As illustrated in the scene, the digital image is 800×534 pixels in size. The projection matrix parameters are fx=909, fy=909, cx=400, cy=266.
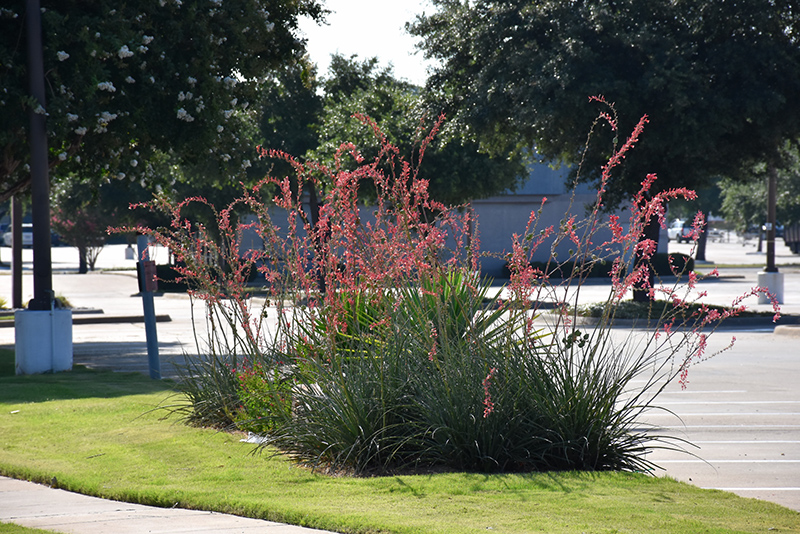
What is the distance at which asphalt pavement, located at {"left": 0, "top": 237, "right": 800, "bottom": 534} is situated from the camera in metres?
5.16

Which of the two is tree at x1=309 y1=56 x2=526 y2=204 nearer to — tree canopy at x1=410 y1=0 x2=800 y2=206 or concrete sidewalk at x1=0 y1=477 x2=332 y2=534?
tree canopy at x1=410 y1=0 x2=800 y2=206

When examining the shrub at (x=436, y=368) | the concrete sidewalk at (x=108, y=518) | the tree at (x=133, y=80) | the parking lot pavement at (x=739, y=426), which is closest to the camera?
the concrete sidewalk at (x=108, y=518)

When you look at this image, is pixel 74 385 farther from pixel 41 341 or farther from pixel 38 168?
pixel 38 168

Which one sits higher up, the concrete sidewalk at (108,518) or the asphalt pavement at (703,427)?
the concrete sidewalk at (108,518)

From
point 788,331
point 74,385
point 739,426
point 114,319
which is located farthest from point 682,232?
point 114,319

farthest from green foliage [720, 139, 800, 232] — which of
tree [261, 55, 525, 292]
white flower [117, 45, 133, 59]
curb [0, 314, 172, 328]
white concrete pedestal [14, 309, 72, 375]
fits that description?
white concrete pedestal [14, 309, 72, 375]

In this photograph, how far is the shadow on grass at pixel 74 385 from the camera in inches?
393

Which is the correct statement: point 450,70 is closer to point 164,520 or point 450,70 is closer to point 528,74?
point 528,74

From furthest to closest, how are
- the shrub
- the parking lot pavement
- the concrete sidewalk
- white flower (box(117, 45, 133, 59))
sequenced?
1. white flower (box(117, 45, 133, 59))
2. the parking lot pavement
3. the shrub
4. the concrete sidewalk

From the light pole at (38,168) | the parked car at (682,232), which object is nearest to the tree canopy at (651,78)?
the parked car at (682,232)

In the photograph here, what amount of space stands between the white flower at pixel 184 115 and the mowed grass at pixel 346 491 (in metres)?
6.65

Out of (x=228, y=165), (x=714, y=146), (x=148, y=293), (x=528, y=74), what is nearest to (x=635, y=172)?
(x=714, y=146)

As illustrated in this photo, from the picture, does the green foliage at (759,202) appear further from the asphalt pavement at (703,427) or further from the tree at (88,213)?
the asphalt pavement at (703,427)

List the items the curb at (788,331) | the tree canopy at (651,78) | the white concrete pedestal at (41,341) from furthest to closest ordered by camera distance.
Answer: the tree canopy at (651,78)
the curb at (788,331)
the white concrete pedestal at (41,341)
